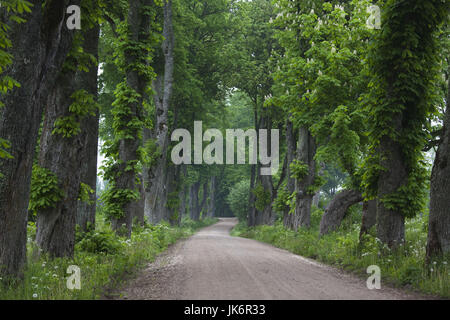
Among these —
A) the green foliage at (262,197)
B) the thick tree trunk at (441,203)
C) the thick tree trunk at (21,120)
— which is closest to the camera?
the thick tree trunk at (21,120)

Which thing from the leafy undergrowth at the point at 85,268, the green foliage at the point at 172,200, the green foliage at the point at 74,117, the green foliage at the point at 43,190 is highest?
the green foliage at the point at 74,117

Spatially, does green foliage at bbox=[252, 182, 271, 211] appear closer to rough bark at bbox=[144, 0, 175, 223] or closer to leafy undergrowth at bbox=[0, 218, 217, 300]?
rough bark at bbox=[144, 0, 175, 223]

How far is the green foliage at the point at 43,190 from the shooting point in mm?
7902

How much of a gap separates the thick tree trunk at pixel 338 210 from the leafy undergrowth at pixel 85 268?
7693 millimetres

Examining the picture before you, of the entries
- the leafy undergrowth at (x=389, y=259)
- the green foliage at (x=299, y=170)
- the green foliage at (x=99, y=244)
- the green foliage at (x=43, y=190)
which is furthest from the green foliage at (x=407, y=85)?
the green foliage at (x=43, y=190)

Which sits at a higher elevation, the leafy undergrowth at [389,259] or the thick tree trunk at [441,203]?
the thick tree trunk at [441,203]

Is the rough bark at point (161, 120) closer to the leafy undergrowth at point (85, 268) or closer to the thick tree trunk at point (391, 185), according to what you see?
the leafy undergrowth at point (85, 268)

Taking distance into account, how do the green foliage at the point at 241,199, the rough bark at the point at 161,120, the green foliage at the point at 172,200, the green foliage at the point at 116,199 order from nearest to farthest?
the green foliage at the point at 116,199
the rough bark at the point at 161,120
the green foliage at the point at 172,200
the green foliage at the point at 241,199

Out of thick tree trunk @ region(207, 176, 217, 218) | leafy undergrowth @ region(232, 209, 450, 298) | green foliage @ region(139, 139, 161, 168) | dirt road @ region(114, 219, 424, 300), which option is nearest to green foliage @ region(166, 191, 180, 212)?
green foliage @ region(139, 139, 161, 168)

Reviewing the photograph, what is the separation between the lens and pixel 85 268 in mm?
7363

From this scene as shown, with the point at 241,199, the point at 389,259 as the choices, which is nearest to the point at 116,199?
the point at 389,259

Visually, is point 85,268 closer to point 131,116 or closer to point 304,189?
point 131,116
